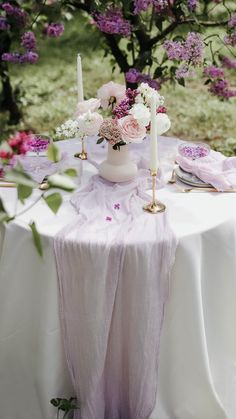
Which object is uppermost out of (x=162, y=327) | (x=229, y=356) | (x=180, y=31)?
(x=180, y=31)

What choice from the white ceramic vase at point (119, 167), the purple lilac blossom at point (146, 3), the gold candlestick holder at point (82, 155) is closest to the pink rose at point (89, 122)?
the white ceramic vase at point (119, 167)

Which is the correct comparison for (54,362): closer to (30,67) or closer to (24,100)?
(24,100)

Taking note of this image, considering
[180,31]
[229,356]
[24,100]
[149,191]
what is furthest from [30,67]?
[229,356]

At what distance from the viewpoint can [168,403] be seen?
6.98 ft

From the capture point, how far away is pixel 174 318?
2021mm

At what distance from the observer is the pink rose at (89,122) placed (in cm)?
209

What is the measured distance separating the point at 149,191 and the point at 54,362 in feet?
2.25

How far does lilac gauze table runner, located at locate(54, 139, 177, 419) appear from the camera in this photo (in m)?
1.91

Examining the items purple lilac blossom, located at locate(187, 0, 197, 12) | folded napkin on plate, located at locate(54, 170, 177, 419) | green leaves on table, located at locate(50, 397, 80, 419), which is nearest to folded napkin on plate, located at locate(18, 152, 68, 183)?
folded napkin on plate, located at locate(54, 170, 177, 419)

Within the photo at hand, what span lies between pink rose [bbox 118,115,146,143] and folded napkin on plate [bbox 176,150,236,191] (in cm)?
38

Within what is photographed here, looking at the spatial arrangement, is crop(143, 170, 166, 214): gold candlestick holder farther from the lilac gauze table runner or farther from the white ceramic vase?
the white ceramic vase

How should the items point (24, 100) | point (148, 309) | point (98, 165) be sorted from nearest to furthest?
1. point (148, 309)
2. point (98, 165)
3. point (24, 100)

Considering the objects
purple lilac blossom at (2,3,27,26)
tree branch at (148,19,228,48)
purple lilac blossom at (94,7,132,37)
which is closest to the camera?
purple lilac blossom at (94,7,132,37)

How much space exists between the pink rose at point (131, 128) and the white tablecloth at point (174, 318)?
285 mm
